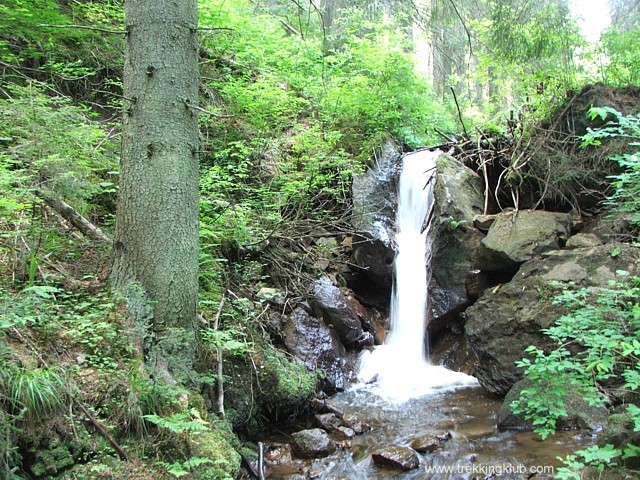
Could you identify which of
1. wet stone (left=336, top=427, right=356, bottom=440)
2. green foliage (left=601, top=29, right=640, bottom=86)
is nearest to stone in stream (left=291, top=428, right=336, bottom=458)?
wet stone (left=336, top=427, right=356, bottom=440)

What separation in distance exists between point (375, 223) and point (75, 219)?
5.22m

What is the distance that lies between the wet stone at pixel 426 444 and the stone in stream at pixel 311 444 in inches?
34.1

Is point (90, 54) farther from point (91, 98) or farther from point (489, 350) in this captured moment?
point (489, 350)

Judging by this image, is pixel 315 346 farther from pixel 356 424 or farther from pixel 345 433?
pixel 345 433

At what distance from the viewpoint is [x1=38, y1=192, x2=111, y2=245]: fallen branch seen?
3.98 m

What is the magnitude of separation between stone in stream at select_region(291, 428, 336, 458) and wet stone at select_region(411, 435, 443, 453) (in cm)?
87

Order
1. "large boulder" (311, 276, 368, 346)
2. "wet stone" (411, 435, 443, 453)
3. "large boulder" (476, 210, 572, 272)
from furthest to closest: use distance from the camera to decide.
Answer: "large boulder" (311, 276, 368, 346)
"large boulder" (476, 210, 572, 272)
"wet stone" (411, 435, 443, 453)

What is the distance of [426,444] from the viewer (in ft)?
15.5

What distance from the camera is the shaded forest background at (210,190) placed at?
2.66 meters

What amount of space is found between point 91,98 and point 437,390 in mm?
6966

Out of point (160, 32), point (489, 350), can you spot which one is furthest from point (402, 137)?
point (160, 32)

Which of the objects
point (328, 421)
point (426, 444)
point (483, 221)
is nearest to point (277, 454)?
point (328, 421)

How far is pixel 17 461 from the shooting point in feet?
7.29

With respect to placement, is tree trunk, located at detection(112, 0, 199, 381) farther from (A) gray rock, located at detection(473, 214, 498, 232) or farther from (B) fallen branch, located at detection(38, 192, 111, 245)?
(A) gray rock, located at detection(473, 214, 498, 232)
